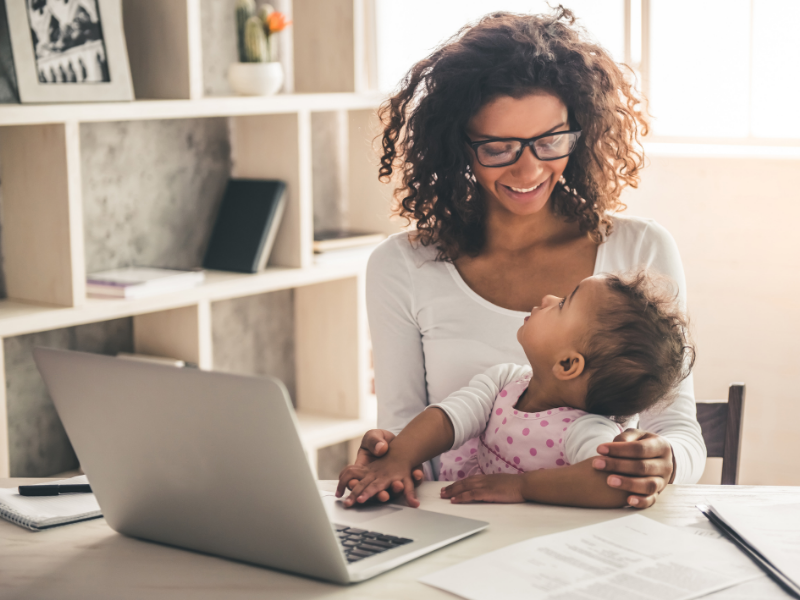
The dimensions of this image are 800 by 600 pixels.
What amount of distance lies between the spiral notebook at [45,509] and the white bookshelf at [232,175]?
3.11ft

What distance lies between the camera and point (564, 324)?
1.41 meters

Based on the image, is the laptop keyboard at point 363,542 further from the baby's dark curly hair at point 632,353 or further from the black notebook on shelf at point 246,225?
the black notebook on shelf at point 246,225

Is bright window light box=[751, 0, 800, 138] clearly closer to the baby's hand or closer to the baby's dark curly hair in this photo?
the baby's dark curly hair

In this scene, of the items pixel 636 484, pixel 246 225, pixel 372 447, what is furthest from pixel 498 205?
pixel 246 225

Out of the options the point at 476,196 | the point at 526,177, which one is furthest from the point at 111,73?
the point at 526,177

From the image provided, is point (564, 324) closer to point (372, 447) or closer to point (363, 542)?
point (372, 447)

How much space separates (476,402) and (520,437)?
0.33 feet

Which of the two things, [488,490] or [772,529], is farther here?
[488,490]

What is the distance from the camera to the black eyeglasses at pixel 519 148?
5.47 ft

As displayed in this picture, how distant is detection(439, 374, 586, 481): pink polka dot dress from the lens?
135cm

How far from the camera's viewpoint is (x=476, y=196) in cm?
186

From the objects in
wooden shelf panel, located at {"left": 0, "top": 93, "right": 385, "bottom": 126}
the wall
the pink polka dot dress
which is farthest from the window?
the pink polka dot dress

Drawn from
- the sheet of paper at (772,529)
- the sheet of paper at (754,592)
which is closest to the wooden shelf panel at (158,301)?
the sheet of paper at (772,529)

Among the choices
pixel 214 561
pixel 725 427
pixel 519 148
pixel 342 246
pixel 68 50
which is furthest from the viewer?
pixel 342 246
